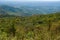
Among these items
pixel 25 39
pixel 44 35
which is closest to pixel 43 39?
pixel 44 35

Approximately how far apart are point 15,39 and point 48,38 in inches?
34.1

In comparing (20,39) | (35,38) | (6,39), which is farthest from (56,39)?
(6,39)

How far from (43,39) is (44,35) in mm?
130

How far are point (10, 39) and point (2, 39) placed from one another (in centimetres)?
21

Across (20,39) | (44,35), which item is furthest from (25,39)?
(44,35)

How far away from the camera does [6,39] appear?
5277 mm

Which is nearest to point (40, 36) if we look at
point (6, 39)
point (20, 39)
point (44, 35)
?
point (44, 35)

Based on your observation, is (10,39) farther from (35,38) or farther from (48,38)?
(48,38)

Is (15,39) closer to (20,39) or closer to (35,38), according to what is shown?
(20,39)

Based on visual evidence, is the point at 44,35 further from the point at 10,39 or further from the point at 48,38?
the point at 10,39

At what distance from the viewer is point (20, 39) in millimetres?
5285

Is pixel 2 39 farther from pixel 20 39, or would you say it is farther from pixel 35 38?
pixel 35 38

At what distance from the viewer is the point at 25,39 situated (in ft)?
17.0

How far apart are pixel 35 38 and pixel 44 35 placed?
0.24 metres
